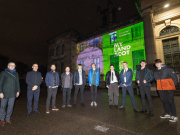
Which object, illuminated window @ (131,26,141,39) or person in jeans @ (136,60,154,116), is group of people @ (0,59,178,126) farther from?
illuminated window @ (131,26,141,39)

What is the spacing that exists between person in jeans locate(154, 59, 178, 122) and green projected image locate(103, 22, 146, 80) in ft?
34.9

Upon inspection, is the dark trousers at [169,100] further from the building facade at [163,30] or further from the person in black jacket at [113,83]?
the building facade at [163,30]

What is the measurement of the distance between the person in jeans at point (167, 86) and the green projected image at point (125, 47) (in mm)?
10650

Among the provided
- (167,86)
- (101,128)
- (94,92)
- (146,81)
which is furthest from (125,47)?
(101,128)

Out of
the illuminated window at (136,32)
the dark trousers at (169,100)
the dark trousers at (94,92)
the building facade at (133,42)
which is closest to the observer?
the dark trousers at (169,100)

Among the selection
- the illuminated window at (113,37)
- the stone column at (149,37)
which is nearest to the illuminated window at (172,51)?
the stone column at (149,37)

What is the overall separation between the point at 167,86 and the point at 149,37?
30.9 ft

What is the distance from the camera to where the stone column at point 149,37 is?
1070 cm

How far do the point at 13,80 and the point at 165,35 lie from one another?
544 inches

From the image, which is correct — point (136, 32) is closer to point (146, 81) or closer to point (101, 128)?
point (146, 81)

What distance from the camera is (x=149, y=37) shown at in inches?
438

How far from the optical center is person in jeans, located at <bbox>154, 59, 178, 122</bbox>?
11.0 feet

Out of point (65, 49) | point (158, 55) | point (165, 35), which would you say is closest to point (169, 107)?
point (158, 55)

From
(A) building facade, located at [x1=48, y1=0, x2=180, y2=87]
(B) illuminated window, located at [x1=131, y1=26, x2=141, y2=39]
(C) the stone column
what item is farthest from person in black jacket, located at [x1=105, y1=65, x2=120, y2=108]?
(B) illuminated window, located at [x1=131, y1=26, x2=141, y2=39]
